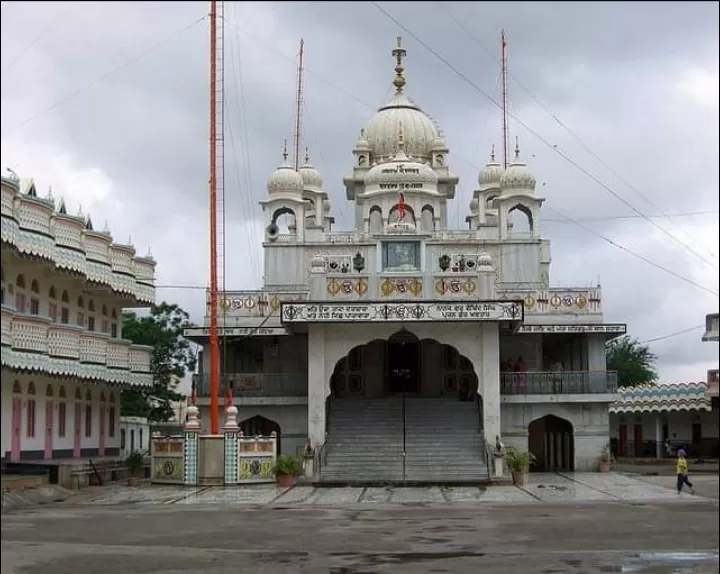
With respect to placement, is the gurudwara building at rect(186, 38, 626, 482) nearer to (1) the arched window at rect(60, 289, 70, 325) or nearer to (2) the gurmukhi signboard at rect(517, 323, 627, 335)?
(2) the gurmukhi signboard at rect(517, 323, 627, 335)

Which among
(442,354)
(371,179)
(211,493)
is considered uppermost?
(371,179)

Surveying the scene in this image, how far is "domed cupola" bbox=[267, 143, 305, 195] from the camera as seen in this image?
46.2m

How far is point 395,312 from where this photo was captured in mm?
32906

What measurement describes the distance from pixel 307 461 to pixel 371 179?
1768cm

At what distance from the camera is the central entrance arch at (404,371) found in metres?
38.8

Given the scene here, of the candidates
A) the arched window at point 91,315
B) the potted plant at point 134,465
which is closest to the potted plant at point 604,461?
the potted plant at point 134,465

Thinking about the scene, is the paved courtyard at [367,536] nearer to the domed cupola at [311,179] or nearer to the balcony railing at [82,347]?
the balcony railing at [82,347]

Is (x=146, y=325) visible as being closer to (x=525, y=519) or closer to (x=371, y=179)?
(x=371, y=179)

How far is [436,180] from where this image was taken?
4684 cm

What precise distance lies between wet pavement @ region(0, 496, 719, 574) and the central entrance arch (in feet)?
51.3

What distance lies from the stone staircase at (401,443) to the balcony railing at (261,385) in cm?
163

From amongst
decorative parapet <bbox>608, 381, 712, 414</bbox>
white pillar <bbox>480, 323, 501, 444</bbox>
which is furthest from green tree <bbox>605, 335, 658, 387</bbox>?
white pillar <bbox>480, 323, 501, 444</bbox>

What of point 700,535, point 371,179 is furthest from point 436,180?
point 700,535

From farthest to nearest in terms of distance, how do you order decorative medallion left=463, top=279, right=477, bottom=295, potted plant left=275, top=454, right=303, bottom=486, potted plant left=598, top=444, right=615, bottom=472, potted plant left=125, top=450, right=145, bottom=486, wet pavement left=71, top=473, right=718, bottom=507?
1. potted plant left=598, top=444, right=615, bottom=472
2. decorative medallion left=463, top=279, right=477, bottom=295
3. potted plant left=125, top=450, right=145, bottom=486
4. potted plant left=275, top=454, right=303, bottom=486
5. wet pavement left=71, top=473, right=718, bottom=507
